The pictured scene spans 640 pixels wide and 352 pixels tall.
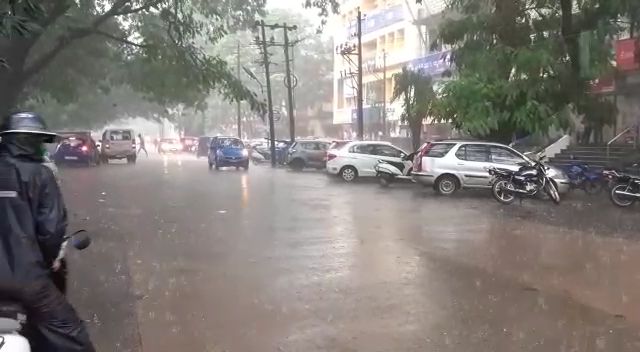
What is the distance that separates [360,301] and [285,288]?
3.13ft

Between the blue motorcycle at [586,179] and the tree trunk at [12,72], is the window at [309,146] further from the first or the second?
the blue motorcycle at [586,179]

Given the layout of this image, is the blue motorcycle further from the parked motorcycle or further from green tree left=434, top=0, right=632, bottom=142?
the parked motorcycle

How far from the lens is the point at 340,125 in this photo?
5800 cm

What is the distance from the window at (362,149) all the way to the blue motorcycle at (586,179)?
7.11m

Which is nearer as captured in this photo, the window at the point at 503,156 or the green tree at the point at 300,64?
the window at the point at 503,156

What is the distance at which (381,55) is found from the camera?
4988 centimetres

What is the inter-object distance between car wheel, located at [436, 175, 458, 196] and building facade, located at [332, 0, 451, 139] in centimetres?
1940

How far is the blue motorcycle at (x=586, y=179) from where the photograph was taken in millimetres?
18703

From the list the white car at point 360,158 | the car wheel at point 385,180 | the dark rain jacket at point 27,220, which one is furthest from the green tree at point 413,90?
the dark rain jacket at point 27,220

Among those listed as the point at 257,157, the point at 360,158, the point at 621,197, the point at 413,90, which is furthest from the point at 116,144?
the point at 621,197

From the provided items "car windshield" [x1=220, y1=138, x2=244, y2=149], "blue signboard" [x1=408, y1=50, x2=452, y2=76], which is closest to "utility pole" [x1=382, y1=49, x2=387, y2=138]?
"blue signboard" [x1=408, y1=50, x2=452, y2=76]

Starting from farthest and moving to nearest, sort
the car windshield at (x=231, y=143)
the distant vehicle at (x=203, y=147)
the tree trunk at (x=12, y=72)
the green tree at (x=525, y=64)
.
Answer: the distant vehicle at (x=203, y=147) < the car windshield at (x=231, y=143) < the green tree at (x=525, y=64) < the tree trunk at (x=12, y=72)

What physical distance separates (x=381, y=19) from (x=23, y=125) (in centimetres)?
4824

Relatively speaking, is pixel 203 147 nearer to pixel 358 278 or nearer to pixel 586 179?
pixel 586 179
